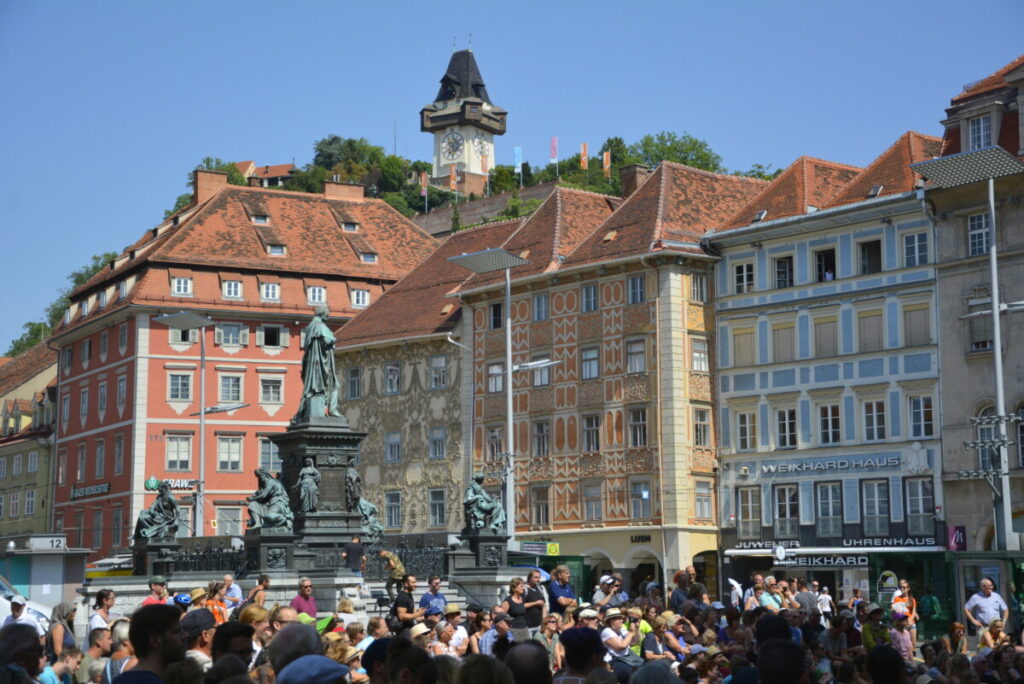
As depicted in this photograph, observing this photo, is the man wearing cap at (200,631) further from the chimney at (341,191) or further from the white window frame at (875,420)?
the chimney at (341,191)

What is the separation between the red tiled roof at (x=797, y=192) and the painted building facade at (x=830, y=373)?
67 millimetres

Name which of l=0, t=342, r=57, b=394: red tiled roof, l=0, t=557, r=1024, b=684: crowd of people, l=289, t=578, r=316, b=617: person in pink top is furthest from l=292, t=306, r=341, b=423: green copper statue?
l=0, t=342, r=57, b=394: red tiled roof

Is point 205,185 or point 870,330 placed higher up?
point 205,185

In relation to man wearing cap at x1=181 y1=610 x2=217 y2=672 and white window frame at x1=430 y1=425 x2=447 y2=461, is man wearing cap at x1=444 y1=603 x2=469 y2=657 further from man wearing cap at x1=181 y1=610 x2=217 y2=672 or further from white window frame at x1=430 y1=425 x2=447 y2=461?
white window frame at x1=430 y1=425 x2=447 y2=461

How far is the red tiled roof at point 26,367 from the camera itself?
3688 inches

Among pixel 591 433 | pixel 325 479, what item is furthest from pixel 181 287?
pixel 325 479

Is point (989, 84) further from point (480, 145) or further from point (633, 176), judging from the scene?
point (480, 145)

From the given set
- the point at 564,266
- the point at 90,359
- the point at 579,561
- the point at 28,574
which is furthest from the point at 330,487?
the point at 90,359

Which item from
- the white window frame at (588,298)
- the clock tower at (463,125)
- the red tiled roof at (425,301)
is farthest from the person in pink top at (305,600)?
the clock tower at (463,125)

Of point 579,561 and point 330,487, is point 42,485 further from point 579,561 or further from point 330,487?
point 330,487

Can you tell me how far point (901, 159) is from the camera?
53.9 m

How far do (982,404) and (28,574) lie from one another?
2721 centimetres

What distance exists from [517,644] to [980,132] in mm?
45644

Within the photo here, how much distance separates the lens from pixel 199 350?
72.1m
